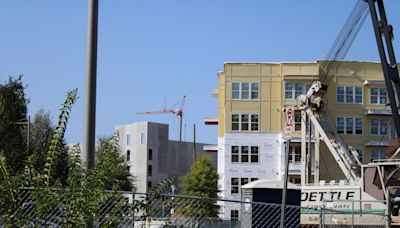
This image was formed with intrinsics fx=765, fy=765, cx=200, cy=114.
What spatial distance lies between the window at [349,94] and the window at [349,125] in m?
1.36

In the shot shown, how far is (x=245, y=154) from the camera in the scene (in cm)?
5956

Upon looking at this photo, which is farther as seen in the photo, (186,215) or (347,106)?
(347,106)

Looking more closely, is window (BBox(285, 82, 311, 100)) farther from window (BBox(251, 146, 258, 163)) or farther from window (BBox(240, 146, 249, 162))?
window (BBox(240, 146, 249, 162))

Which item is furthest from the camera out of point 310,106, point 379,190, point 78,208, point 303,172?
point 303,172

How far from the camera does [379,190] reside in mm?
32938

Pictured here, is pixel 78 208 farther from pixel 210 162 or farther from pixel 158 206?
pixel 210 162

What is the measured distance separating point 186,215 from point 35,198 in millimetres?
3570

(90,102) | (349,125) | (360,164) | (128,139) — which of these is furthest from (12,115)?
(128,139)

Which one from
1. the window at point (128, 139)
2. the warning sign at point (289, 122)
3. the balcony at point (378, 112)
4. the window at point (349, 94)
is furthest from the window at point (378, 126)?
the warning sign at point (289, 122)

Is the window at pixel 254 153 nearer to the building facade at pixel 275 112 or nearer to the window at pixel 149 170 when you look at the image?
the building facade at pixel 275 112

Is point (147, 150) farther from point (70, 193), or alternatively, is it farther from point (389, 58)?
point (70, 193)

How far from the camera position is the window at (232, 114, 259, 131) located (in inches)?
2349

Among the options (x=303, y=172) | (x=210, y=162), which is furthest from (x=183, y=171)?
(x=303, y=172)

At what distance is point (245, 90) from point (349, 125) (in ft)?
29.0
